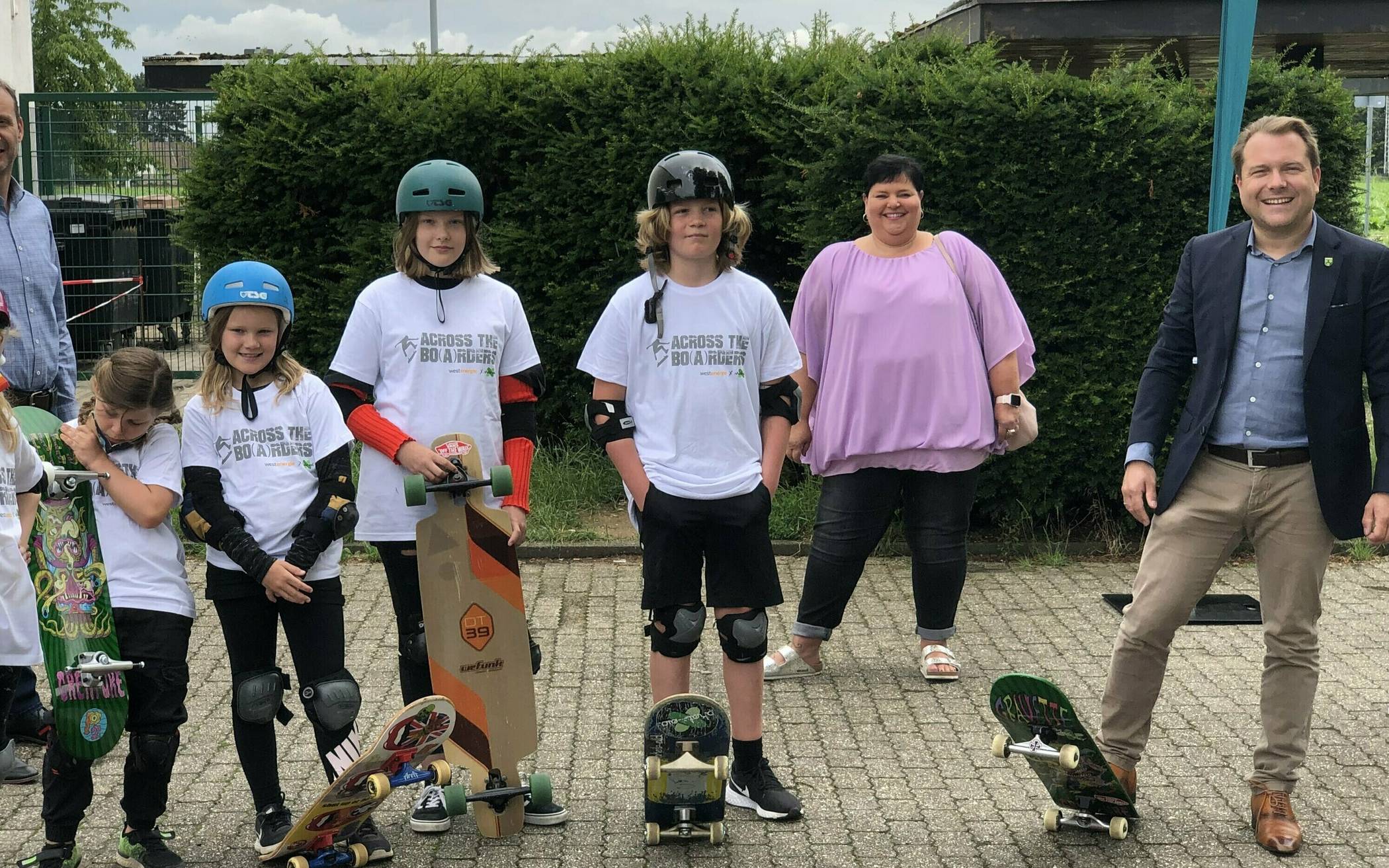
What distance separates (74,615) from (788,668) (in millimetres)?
2802

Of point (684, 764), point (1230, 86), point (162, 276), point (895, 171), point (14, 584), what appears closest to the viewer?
point (14, 584)

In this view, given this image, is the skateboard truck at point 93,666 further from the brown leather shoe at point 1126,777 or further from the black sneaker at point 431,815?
the brown leather shoe at point 1126,777

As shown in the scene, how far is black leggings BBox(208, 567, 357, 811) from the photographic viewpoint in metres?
3.84

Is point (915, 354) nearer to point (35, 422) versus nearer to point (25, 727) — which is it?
point (35, 422)

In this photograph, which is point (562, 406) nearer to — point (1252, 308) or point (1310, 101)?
point (1310, 101)

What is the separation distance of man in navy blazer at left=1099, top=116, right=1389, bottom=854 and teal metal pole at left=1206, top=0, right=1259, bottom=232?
2.66m

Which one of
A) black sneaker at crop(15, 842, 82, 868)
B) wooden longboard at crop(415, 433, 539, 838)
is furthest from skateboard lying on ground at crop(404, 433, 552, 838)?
black sneaker at crop(15, 842, 82, 868)

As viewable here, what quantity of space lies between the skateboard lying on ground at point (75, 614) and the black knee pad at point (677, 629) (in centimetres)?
142

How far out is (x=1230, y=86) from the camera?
6.52 meters

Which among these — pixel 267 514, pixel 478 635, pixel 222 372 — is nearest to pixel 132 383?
pixel 222 372

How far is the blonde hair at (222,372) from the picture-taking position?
3.88 m

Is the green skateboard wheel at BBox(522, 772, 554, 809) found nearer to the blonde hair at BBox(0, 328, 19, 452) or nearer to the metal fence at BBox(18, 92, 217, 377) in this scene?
the blonde hair at BBox(0, 328, 19, 452)

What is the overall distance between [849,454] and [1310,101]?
375cm

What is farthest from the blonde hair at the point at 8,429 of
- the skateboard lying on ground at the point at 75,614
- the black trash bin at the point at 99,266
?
the black trash bin at the point at 99,266
